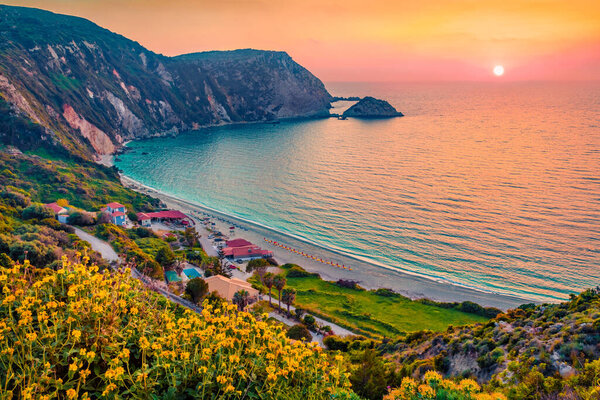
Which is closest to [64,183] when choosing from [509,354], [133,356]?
[133,356]

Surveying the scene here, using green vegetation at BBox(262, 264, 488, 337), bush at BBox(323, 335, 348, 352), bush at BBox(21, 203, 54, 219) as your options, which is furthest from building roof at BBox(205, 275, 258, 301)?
bush at BBox(21, 203, 54, 219)

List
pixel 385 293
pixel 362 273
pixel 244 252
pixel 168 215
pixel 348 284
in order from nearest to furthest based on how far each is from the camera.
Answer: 1. pixel 385 293
2. pixel 348 284
3. pixel 362 273
4. pixel 244 252
5. pixel 168 215

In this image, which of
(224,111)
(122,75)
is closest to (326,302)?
(122,75)

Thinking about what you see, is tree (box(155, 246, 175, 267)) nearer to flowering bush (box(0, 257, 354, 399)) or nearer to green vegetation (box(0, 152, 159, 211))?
green vegetation (box(0, 152, 159, 211))

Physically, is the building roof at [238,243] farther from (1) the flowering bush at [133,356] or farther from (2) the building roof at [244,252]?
(1) the flowering bush at [133,356]

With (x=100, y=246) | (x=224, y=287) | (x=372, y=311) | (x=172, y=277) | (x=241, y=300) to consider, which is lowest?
(x=372, y=311)

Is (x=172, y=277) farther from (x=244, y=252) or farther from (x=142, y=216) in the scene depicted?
(x=142, y=216)
